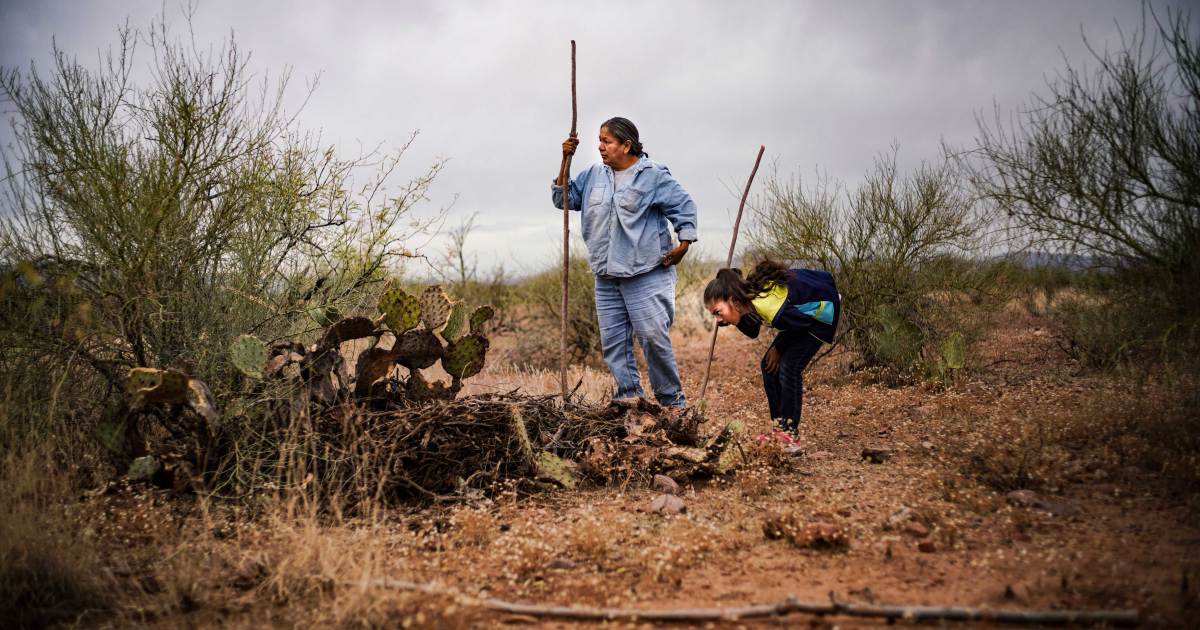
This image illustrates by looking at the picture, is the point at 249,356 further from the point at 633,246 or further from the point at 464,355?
the point at 633,246

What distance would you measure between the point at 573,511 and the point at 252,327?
2.62 m

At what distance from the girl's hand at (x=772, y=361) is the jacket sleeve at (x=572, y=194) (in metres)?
1.83

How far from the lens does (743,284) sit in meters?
5.02

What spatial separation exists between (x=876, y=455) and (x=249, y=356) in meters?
3.87

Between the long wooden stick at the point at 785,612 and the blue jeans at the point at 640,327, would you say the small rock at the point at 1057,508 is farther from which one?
the blue jeans at the point at 640,327

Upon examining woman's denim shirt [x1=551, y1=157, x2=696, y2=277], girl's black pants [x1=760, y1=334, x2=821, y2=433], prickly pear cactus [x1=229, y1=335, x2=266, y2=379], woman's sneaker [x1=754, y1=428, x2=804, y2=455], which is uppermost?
woman's denim shirt [x1=551, y1=157, x2=696, y2=277]

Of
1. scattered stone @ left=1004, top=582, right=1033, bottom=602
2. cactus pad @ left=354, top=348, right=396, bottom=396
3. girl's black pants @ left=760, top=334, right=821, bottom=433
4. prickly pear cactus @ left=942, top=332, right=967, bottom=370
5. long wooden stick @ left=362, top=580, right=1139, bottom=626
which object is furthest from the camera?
prickly pear cactus @ left=942, top=332, right=967, bottom=370

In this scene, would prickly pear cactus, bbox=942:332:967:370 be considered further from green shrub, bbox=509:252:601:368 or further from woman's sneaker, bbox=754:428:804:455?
green shrub, bbox=509:252:601:368

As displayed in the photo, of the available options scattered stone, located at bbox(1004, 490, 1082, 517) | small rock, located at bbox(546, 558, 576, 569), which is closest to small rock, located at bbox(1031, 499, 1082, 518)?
scattered stone, located at bbox(1004, 490, 1082, 517)

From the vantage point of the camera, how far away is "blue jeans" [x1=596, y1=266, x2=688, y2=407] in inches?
212

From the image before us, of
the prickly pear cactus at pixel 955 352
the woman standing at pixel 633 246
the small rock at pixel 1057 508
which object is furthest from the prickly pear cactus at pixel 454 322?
the prickly pear cactus at pixel 955 352

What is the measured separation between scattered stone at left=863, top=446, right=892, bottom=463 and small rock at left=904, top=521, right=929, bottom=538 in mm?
1295

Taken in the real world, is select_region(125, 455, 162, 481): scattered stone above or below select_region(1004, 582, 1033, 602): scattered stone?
above

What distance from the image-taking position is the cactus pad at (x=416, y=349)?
15.0 ft
